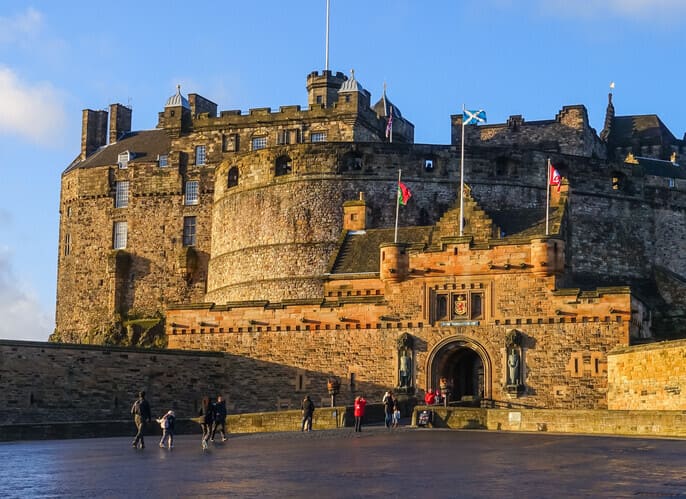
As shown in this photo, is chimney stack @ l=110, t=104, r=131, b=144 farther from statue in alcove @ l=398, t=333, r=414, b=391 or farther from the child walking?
the child walking

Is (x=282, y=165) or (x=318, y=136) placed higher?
(x=318, y=136)

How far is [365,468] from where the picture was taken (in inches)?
781

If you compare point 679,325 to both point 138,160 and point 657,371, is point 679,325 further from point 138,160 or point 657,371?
point 138,160

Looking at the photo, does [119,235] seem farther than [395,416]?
Yes

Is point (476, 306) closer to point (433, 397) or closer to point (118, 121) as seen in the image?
point (433, 397)

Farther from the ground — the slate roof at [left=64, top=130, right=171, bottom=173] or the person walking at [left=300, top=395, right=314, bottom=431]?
the slate roof at [left=64, top=130, right=171, bottom=173]

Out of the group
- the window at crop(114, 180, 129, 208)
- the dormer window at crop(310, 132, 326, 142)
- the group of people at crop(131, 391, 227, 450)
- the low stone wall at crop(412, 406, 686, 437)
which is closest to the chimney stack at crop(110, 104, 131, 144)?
the window at crop(114, 180, 129, 208)

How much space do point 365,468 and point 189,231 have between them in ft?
142

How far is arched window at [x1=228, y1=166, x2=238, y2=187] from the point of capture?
5647 cm

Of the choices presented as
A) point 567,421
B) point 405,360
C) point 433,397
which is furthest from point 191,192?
point 567,421

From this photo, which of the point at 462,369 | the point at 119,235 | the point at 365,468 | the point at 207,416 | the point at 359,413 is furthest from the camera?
the point at 119,235

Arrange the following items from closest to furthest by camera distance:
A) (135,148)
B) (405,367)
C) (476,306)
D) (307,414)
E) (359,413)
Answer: (359,413), (307,414), (476,306), (405,367), (135,148)

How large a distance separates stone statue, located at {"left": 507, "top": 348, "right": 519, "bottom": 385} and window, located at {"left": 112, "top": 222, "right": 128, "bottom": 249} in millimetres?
32096

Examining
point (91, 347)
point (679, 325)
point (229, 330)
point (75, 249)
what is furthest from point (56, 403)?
point (75, 249)
